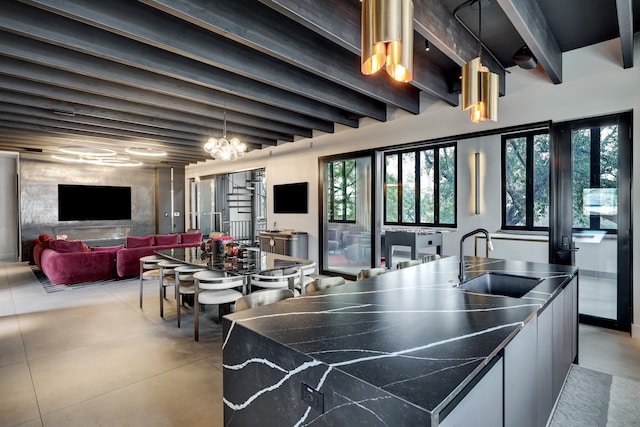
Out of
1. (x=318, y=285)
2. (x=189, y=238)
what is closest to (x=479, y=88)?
(x=318, y=285)

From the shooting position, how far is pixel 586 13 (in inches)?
115

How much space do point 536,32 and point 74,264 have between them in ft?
23.7

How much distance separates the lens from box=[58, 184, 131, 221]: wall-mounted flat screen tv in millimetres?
9164

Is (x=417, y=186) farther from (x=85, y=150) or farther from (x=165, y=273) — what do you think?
(x=85, y=150)

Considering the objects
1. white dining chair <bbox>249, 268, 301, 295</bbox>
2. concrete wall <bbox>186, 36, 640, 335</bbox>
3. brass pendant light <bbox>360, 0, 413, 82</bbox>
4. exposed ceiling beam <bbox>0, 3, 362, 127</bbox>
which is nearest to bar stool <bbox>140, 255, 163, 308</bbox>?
white dining chair <bbox>249, 268, 301, 295</bbox>

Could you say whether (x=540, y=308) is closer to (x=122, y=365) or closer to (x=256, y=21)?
(x=256, y=21)

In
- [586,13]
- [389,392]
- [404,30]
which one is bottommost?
[389,392]

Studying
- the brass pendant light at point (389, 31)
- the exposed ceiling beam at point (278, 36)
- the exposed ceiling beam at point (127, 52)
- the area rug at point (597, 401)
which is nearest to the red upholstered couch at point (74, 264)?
the exposed ceiling beam at point (127, 52)

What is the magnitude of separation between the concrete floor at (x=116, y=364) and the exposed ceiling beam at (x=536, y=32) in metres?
2.81

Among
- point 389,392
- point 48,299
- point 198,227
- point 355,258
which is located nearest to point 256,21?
point 389,392

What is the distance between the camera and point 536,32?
2.79 m

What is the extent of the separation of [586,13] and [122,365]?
5209mm

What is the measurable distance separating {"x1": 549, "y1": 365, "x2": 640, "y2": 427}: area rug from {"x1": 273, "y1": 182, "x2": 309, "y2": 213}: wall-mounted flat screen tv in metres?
4.93

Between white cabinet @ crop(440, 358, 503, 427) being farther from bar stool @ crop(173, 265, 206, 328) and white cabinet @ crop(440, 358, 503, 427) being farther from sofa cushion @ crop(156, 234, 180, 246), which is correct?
sofa cushion @ crop(156, 234, 180, 246)
